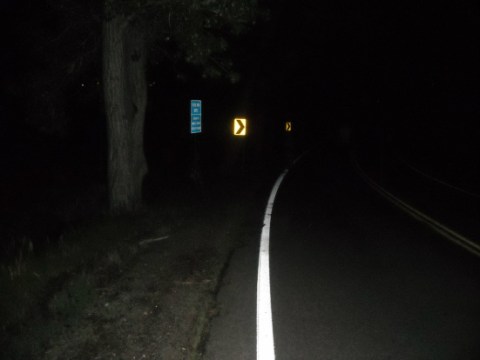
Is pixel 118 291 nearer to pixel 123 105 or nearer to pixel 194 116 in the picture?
pixel 123 105

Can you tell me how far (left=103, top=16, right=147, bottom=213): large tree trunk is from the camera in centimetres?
1048

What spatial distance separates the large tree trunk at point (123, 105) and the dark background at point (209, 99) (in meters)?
0.92

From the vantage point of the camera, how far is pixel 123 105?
1085 centimetres

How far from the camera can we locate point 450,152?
3616 cm

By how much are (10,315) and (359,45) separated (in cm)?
5455

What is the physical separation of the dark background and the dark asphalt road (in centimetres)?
535

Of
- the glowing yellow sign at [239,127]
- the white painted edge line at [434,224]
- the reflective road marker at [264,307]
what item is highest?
the glowing yellow sign at [239,127]

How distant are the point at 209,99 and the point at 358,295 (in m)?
27.4

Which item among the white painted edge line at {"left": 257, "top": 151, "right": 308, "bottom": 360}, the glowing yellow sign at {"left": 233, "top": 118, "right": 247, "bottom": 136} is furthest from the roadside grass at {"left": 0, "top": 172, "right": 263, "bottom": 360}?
the glowing yellow sign at {"left": 233, "top": 118, "right": 247, "bottom": 136}

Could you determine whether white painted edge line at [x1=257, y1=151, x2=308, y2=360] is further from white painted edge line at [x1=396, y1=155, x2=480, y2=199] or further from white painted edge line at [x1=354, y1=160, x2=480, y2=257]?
white painted edge line at [x1=396, y1=155, x2=480, y2=199]

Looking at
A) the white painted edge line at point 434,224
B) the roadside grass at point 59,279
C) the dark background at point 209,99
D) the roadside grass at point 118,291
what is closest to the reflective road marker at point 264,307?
the roadside grass at point 118,291

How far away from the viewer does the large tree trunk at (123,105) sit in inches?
413

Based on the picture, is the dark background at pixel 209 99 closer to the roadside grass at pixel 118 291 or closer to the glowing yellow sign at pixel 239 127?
the roadside grass at pixel 118 291

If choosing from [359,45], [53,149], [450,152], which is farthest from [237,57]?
[359,45]
